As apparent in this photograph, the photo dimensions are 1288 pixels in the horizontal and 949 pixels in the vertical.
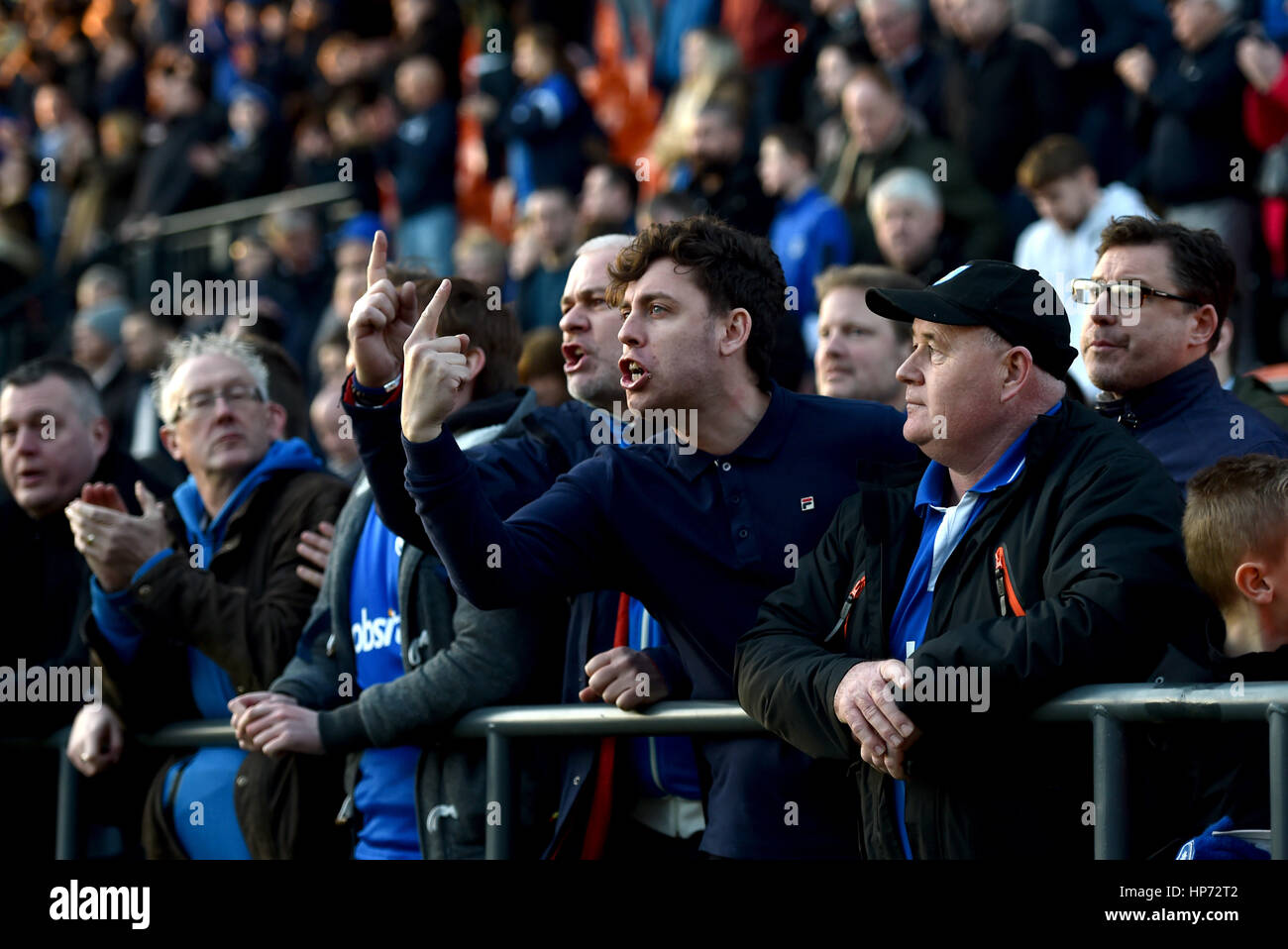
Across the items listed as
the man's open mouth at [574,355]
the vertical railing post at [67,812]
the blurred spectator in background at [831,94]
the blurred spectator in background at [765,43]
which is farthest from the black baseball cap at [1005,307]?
the blurred spectator in background at [765,43]

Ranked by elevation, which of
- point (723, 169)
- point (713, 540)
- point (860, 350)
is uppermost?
point (723, 169)

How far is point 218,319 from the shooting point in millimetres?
11898

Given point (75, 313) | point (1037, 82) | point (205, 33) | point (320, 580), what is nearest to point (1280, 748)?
point (320, 580)

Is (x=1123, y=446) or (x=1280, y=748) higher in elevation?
(x=1123, y=446)

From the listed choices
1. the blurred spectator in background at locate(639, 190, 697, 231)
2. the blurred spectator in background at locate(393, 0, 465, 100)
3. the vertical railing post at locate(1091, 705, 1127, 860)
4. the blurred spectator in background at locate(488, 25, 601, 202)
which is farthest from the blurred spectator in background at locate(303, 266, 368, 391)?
the vertical railing post at locate(1091, 705, 1127, 860)

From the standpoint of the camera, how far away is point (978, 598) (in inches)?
134

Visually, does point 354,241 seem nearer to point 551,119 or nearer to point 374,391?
point 551,119

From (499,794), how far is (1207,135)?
17.6ft

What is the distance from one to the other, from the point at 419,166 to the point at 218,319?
5.71 feet

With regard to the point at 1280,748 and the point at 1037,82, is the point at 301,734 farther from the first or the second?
the point at 1037,82

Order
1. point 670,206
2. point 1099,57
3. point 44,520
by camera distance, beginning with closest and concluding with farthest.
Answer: point 44,520 → point 670,206 → point 1099,57

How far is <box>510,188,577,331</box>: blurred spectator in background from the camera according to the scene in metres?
10.1

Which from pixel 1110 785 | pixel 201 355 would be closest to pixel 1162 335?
pixel 1110 785

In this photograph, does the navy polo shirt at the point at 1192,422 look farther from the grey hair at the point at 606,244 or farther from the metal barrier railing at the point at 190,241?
the metal barrier railing at the point at 190,241
